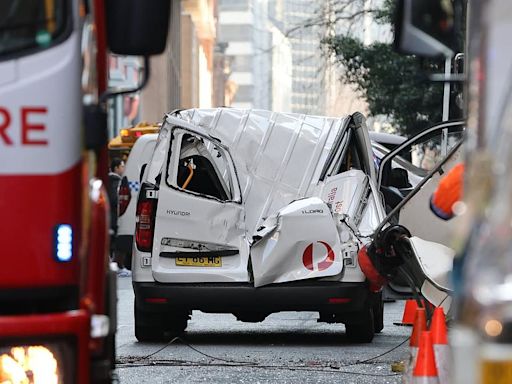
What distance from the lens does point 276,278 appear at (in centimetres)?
1292

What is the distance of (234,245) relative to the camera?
13148 mm

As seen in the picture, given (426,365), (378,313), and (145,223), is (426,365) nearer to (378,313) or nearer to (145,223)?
(145,223)

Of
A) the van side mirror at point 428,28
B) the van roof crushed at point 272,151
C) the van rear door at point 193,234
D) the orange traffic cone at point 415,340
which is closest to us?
the van side mirror at point 428,28

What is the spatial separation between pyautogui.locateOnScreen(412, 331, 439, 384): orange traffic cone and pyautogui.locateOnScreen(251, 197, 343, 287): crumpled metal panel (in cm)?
532

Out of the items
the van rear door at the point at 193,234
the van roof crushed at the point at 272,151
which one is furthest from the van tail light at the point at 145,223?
the van roof crushed at the point at 272,151

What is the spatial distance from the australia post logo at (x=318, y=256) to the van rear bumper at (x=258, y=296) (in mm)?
140

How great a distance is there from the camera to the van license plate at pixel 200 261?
42.7 ft

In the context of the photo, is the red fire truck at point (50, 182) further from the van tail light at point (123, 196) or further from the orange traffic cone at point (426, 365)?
the van tail light at point (123, 196)

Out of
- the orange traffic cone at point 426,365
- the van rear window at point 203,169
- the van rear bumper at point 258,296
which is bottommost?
the van rear bumper at point 258,296

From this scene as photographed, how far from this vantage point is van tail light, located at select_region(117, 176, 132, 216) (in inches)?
865

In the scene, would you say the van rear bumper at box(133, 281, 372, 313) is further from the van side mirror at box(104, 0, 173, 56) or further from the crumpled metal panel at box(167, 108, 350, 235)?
the van side mirror at box(104, 0, 173, 56)

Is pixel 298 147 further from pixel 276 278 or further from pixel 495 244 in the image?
pixel 495 244

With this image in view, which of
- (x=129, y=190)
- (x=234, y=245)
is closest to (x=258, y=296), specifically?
(x=234, y=245)

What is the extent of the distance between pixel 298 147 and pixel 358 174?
79 centimetres
